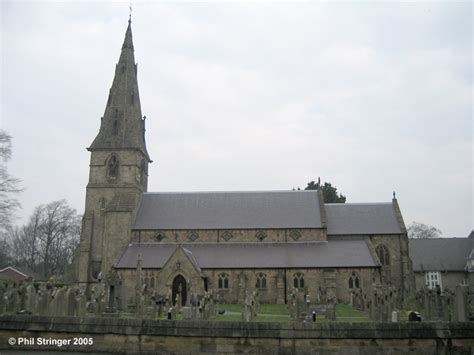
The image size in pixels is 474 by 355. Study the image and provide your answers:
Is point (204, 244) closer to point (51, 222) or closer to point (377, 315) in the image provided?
point (377, 315)

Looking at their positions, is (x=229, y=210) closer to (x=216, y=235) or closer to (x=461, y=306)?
(x=216, y=235)

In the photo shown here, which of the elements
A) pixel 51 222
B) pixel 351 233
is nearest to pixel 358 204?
pixel 351 233

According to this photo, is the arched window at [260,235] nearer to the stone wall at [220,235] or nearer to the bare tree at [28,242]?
the stone wall at [220,235]

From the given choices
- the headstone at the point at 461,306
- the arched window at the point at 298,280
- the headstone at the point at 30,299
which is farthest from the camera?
the arched window at the point at 298,280

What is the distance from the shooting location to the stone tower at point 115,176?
39.8m

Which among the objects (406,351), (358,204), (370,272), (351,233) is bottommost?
(406,351)

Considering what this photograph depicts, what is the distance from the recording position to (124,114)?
142ft

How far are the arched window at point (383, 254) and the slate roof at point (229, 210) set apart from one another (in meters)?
5.83

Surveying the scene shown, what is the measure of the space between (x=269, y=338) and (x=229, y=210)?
29779mm

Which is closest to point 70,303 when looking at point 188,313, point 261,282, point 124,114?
point 188,313

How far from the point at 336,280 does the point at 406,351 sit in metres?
24.2

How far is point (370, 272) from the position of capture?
35.9 metres

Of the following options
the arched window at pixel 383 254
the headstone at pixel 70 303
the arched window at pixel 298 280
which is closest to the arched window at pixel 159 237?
the arched window at pixel 298 280

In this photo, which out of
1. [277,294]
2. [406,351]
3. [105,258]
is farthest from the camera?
[105,258]
